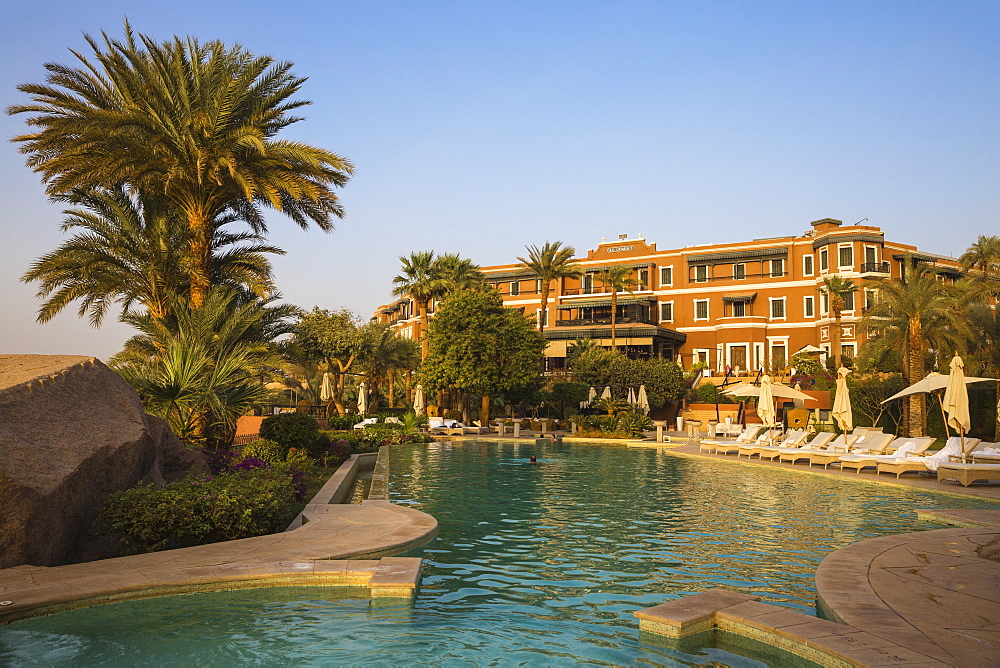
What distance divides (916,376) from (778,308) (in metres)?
30.1

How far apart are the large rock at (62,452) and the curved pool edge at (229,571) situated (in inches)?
16.8

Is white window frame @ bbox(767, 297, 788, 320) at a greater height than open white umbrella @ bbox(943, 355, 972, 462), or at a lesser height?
greater

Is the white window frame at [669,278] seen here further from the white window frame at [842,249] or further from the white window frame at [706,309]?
the white window frame at [842,249]

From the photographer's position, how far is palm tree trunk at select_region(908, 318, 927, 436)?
27.1 m

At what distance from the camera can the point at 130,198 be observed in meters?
18.1

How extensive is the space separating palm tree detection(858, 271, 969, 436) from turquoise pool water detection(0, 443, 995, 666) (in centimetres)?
1470

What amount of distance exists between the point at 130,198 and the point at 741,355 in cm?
4898

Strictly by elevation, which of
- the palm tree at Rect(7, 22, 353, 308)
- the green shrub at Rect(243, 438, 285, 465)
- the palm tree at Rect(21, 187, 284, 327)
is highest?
the palm tree at Rect(7, 22, 353, 308)

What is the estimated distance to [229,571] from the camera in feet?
24.3

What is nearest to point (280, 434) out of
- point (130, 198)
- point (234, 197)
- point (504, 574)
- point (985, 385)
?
point (234, 197)

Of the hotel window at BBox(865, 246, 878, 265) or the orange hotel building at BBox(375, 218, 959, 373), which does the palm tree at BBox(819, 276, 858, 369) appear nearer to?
the orange hotel building at BBox(375, 218, 959, 373)

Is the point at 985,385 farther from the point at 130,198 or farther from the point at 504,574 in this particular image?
the point at 130,198

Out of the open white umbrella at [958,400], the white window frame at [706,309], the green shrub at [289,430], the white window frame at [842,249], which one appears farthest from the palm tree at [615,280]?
the green shrub at [289,430]

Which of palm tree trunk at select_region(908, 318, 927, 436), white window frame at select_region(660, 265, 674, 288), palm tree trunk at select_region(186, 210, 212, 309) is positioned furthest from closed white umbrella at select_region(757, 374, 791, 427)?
white window frame at select_region(660, 265, 674, 288)
